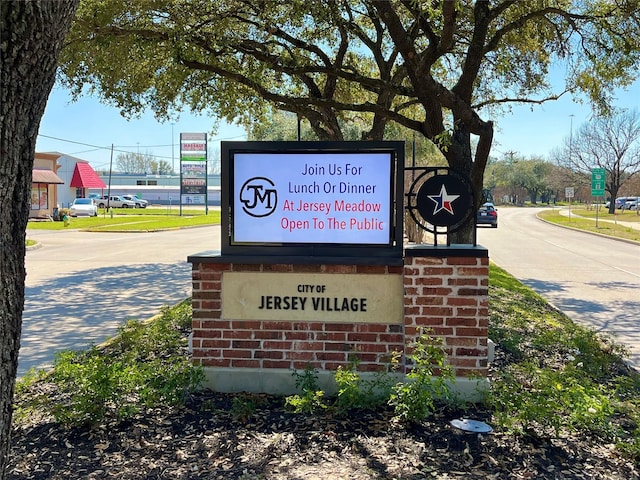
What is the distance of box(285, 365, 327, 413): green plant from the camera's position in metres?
3.78

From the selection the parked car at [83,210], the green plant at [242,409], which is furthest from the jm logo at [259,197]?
the parked car at [83,210]

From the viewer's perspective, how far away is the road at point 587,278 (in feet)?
28.2

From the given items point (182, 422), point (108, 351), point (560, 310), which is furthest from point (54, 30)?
point (560, 310)

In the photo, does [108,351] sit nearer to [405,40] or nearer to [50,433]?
[50,433]

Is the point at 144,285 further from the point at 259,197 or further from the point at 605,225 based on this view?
the point at 605,225

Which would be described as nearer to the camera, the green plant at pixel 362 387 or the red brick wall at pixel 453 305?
the green plant at pixel 362 387

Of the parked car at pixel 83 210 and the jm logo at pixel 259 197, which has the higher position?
the jm logo at pixel 259 197

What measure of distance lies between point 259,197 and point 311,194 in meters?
0.44

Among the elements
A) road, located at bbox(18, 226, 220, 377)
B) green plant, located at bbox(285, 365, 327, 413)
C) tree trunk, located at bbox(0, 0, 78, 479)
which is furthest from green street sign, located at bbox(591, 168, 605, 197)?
tree trunk, located at bbox(0, 0, 78, 479)

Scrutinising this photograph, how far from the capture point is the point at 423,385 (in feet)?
12.4

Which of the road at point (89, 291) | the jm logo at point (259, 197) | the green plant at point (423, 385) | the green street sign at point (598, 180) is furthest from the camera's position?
the green street sign at point (598, 180)

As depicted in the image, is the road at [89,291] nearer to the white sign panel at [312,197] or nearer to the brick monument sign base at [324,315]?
the brick monument sign base at [324,315]

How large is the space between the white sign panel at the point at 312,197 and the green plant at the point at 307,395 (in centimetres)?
106

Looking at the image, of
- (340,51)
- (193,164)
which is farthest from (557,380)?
(193,164)
